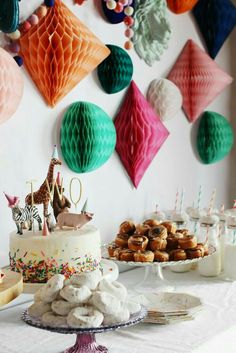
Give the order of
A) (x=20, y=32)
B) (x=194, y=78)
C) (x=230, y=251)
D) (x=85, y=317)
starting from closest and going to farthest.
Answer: (x=85, y=317), (x=20, y=32), (x=230, y=251), (x=194, y=78)

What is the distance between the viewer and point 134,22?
1.85m

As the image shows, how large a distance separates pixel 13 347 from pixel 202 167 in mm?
1233

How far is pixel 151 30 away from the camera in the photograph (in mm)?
1930

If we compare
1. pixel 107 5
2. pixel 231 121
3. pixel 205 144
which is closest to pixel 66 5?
pixel 107 5

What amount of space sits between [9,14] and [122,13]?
0.47 metres

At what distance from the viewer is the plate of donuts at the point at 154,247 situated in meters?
1.57

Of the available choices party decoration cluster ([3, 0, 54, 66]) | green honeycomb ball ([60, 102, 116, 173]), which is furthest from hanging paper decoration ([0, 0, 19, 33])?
green honeycomb ball ([60, 102, 116, 173])

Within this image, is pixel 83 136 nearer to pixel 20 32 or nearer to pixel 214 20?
pixel 20 32

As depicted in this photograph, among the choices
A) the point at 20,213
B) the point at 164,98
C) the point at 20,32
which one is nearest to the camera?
the point at 20,213

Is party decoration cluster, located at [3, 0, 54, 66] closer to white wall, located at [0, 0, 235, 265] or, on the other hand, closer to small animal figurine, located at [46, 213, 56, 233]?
white wall, located at [0, 0, 235, 265]

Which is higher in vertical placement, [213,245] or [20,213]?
[20,213]

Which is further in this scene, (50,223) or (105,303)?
(50,223)

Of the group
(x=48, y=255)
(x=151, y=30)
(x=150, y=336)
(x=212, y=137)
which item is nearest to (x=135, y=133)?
(x=151, y=30)

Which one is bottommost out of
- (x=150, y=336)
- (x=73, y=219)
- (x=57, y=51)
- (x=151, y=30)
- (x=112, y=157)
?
(x=150, y=336)
